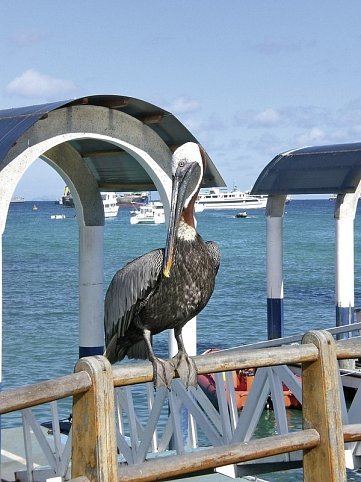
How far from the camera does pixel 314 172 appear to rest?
614 inches

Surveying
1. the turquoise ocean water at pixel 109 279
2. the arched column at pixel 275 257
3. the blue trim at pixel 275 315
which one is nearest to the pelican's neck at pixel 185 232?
the arched column at pixel 275 257

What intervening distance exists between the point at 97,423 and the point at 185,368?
1.15 m

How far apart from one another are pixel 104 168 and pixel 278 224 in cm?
601

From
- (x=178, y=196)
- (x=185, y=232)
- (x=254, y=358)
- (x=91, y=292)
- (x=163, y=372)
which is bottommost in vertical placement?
(x=163, y=372)

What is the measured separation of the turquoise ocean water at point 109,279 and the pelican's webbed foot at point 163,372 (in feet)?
36.8

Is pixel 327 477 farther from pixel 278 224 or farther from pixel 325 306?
pixel 325 306

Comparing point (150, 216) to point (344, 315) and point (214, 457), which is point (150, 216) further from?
point (214, 457)

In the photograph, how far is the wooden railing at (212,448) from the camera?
4.06 metres

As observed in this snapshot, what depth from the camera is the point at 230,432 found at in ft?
28.0

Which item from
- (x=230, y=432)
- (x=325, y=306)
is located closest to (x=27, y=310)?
(x=325, y=306)

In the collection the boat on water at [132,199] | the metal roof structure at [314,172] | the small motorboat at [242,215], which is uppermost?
the boat on water at [132,199]

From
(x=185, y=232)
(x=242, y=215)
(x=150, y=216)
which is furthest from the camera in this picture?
(x=242, y=215)

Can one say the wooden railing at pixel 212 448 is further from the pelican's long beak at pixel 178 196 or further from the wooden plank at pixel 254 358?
the pelican's long beak at pixel 178 196

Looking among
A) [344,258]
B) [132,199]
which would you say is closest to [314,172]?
[344,258]
